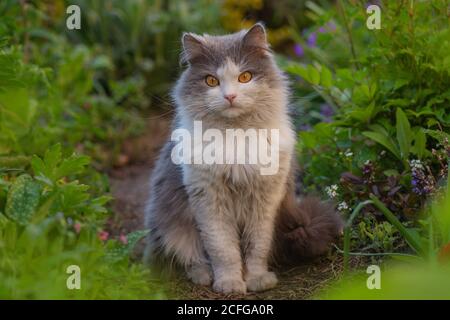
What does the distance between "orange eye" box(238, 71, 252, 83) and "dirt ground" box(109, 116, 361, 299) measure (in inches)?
36.1

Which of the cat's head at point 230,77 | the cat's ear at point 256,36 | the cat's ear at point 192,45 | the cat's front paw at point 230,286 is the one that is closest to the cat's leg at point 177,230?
the cat's front paw at point 230,286

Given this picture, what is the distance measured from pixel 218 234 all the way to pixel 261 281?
28cm

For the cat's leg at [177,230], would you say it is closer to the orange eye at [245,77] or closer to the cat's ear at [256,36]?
the orange eye at [245,77]

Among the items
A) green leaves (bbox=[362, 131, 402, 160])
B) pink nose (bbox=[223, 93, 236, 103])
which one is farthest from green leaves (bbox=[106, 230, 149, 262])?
green leaves (bbox=[362, 131, 402, 160])

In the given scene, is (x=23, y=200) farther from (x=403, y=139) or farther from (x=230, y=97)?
(x=403, y=139)

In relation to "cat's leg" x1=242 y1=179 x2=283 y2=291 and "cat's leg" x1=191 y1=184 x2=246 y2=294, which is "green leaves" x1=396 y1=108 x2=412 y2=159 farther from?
"cat's leg" x1=191 y1=184 x2=246 y2=294

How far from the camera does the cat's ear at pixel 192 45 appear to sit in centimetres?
295

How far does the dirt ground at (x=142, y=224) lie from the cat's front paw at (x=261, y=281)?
26 mm

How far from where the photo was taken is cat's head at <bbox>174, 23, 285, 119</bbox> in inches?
111

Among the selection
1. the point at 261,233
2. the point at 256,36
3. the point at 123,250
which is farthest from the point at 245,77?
the point at 123,250

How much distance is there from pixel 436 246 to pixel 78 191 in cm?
147

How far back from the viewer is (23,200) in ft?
8.55

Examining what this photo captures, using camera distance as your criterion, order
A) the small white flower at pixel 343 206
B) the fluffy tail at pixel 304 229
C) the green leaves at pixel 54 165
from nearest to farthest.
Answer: the green leaves at pixel 54 165, the fluffy tail at pixel 304 229, the small white flower at pixel 343 206

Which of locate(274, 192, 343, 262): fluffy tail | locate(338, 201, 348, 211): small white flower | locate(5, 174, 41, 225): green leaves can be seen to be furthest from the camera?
locate(338, 201, 348, 211): small white flower
